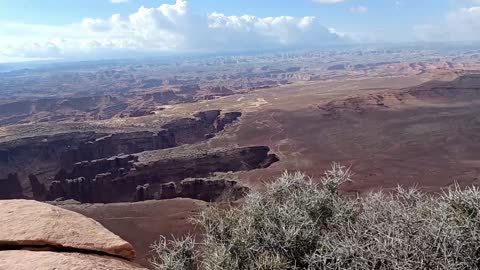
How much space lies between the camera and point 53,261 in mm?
6961

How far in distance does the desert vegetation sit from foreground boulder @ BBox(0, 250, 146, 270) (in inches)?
64.6

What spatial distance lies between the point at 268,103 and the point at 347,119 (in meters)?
21.5

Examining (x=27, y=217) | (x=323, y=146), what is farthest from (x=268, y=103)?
(x=27, y=217)

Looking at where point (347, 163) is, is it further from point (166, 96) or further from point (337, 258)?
point (166, 96)

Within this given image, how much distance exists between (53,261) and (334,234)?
15.6 feet

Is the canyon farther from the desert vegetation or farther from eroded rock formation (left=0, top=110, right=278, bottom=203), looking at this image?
the desert vegetation

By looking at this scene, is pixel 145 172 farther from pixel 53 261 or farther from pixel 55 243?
pixel 53 261

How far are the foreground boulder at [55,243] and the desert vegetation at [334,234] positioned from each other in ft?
4.27

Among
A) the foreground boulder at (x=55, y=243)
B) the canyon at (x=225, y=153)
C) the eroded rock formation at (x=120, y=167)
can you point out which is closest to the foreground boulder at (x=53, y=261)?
the foreground boulder at (x=55, y=243)

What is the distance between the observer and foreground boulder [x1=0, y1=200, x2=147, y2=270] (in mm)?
7035

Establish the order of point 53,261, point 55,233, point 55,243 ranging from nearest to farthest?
point 53,261
point 55,243
point 55,233

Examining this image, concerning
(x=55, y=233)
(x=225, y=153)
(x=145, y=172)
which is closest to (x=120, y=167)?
(x=145, y=172)

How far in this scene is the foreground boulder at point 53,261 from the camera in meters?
6.81

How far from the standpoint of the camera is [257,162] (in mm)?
45156
